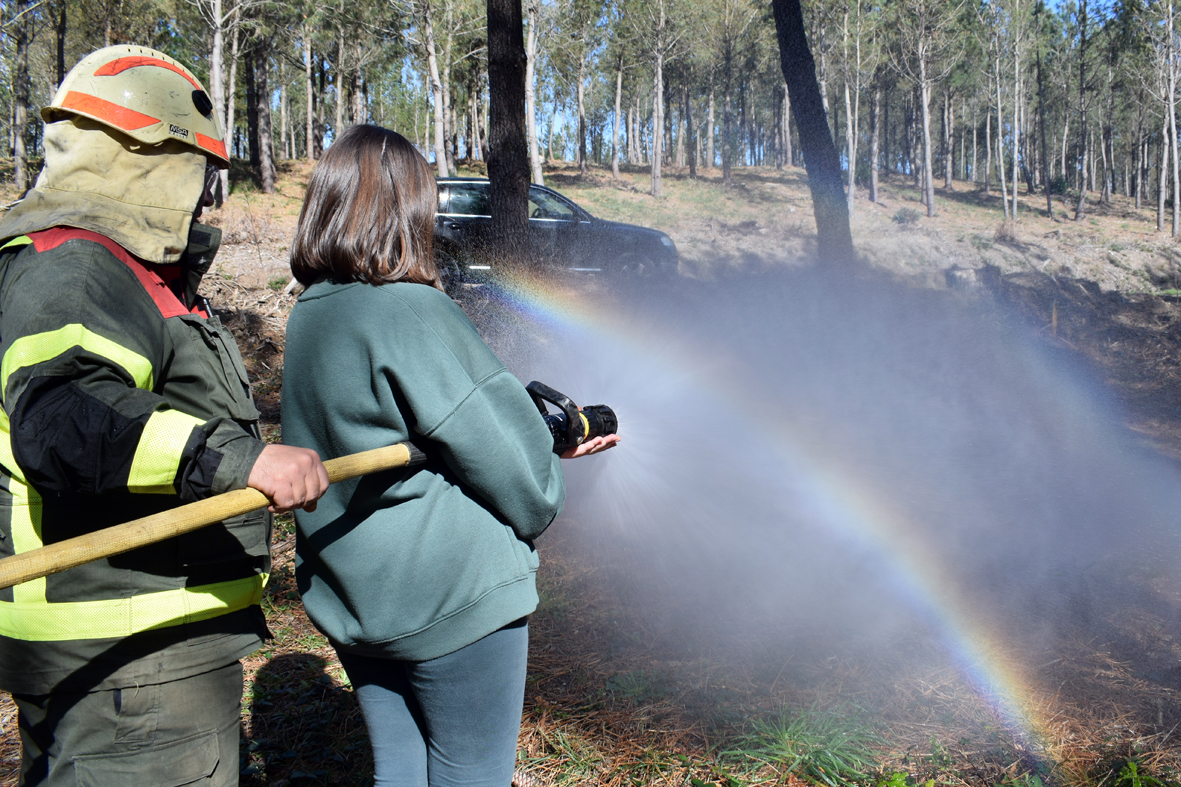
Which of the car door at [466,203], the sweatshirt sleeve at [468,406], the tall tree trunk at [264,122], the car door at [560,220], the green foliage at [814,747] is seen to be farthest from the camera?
the tall tree trunk at [264,122]

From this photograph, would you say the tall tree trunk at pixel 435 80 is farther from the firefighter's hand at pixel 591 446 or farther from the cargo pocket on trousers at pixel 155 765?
the cargo pocket on trousers at pixel 155 765

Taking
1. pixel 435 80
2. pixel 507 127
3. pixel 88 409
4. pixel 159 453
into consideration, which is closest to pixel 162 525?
pixel 159 453

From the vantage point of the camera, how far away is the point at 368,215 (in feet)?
4.67

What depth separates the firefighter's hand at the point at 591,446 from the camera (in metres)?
1.76

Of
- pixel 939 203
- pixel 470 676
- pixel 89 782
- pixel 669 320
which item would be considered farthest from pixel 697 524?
pixel 939 203

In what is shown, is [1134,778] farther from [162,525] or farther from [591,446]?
[162,525]

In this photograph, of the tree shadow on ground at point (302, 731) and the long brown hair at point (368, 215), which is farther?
the tree shadow on ground at point (302, 731)

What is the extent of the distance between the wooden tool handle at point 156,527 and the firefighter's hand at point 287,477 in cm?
2

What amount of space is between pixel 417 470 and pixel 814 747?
6.91 ft

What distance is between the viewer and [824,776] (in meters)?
2.48

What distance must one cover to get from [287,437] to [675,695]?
2.20 metres

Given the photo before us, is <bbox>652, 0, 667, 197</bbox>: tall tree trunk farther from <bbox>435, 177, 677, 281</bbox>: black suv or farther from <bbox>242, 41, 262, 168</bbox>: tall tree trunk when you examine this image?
<bbox>435, 177, 677, 281</bbox>: black suv

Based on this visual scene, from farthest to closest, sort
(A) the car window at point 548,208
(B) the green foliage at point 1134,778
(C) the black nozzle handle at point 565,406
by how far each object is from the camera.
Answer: (A) the car window at point 548,208
(B) the green foliage at point 1134,778
(C) the black nozzle handle at point 565,406

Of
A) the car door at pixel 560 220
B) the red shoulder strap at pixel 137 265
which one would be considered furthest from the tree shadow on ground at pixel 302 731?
the car door at pixel 560 220
